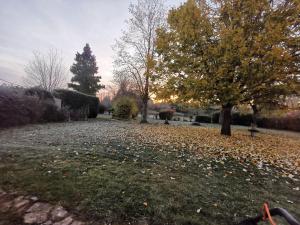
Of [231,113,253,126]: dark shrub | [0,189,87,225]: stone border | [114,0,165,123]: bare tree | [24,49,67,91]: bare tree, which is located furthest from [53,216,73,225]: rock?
[24,49,67,91]: bare tree

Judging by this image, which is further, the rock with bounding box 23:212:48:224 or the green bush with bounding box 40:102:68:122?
the green bush with bounding box 40:102:68:122

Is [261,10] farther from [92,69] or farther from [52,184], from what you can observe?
[92,69]

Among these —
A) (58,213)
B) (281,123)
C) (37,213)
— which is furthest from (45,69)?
(281,123)

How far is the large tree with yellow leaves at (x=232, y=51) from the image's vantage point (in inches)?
274

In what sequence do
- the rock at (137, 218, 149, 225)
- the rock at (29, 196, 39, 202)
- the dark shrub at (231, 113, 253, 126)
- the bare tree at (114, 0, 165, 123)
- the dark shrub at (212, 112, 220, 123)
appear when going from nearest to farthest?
the rock at (137, 218, 149, 225), the rock at (29, 196, 39, 202), the bare tree at (114, 0, 165, 123), the dark shrub at (231, 113, 253, 126), the dark shrub at (212, 112, 220, 123)

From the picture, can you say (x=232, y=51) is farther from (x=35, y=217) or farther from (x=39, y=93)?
(x=39, y=93)

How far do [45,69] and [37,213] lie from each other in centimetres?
2968

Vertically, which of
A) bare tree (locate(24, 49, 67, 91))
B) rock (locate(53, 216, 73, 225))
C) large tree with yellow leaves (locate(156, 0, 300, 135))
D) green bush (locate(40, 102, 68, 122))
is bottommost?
rock (locate(53, 216, 73, 225))

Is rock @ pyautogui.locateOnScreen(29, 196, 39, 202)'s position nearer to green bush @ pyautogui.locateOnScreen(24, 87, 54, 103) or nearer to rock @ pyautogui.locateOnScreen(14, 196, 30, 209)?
rock @ pyautogui.locateOnScreen(14, 196, 30, 209)

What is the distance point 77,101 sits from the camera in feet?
54.1

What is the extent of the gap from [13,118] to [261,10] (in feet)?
40.2

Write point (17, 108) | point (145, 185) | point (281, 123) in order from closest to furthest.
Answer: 1. point (145, 185)
2. point (17, 108)
3. point (281, 123)

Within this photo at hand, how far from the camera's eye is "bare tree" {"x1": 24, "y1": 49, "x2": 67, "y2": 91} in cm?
2652

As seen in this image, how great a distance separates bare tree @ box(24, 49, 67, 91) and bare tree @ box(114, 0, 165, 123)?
13.2 metres
